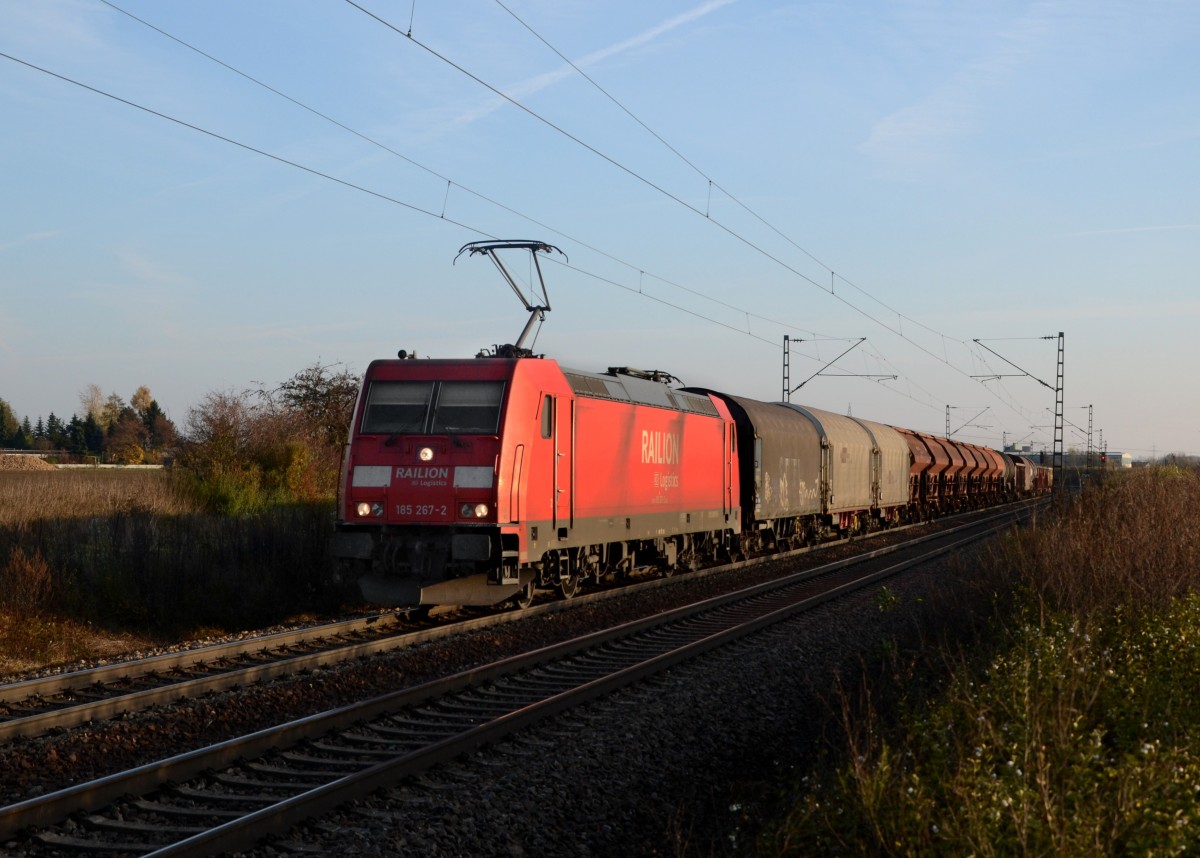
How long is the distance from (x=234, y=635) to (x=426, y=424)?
11.0 ft

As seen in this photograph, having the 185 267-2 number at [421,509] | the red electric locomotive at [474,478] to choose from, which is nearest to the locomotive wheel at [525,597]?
the red electric locomotive at [474,478]

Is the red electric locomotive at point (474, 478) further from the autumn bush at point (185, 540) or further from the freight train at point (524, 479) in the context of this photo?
the autumn bush at point (185, 540)

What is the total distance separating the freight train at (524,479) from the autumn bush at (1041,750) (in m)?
5.30

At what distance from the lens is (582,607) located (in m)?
15.4

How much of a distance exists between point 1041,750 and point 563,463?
1025 cm

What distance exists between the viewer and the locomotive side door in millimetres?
14555

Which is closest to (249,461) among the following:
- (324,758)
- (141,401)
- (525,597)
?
(525,597)

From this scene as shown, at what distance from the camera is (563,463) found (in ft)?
48.5

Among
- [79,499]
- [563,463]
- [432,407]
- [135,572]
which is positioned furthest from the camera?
[79,499]

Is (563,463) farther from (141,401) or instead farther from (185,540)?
(141,401)

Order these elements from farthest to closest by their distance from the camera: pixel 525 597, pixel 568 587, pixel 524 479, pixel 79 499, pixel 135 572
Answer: pixel 79 499
pixel 568 587
pixel 525 597
pixel 135 572
pixel 524 479

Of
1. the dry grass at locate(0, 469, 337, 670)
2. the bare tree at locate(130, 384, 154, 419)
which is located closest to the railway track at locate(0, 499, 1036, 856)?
the dry grass at locate(0, 469, 337, 670)

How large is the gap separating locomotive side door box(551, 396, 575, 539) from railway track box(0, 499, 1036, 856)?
2418 mm

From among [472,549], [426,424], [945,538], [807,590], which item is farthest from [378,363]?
[945,538]
